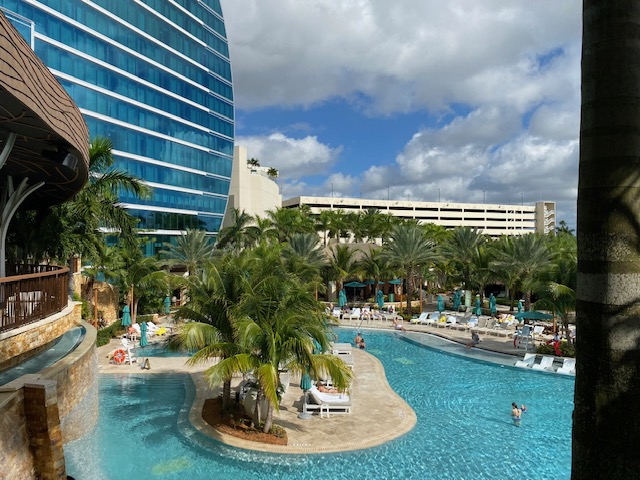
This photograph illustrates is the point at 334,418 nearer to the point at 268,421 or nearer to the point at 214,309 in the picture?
the point at 268,421

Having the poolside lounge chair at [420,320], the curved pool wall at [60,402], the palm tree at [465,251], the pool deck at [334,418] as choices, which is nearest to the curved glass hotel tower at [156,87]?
the pool deck at [334,418]

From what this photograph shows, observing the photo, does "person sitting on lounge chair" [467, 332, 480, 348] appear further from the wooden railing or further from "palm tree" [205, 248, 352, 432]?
the wooden railing

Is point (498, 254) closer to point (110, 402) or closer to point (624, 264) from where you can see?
point (110, 402)

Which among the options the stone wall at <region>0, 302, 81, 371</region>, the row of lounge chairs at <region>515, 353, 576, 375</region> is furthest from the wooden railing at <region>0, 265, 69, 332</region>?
the row of lounge chairs at <region>515, 353, 576, 375</region>

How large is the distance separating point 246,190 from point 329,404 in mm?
46812

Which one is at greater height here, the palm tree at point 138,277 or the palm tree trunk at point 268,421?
the palm tree at point 138,277

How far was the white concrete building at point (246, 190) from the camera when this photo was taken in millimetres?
57875

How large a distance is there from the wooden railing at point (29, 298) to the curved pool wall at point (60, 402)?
107 cm

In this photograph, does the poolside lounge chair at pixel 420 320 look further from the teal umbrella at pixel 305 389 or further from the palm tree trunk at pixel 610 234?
the palm tree trunk at pixel 610 234

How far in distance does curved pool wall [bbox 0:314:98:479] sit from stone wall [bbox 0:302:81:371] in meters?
0.54

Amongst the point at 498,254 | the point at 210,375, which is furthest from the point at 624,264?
the point at 498,254

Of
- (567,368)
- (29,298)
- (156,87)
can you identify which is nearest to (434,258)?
(567,368)

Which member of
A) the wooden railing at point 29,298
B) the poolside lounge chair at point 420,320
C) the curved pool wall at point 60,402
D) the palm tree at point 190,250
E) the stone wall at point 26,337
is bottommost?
the poolside lounge chair at point 420,320

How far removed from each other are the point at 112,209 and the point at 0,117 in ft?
40.0
